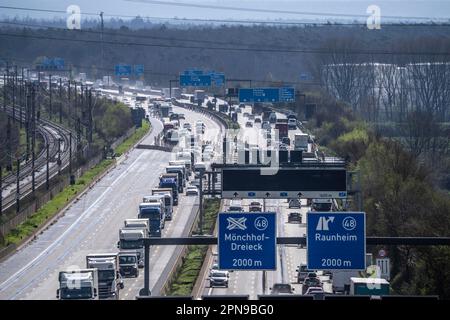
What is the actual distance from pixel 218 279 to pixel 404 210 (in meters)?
3.78

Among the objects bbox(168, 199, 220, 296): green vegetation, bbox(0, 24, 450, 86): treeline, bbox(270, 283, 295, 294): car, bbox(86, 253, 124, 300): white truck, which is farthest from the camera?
bbox(0, 24, 450, 86): treeline

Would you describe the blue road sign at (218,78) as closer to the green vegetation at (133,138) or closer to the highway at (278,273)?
the green vegetation at (133,138)

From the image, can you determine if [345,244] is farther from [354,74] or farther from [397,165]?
[354,74]

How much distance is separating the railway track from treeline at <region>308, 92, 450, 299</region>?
6.99 m

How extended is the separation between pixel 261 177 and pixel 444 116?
30882 mm

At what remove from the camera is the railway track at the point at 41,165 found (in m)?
23.3

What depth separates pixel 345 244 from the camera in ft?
27.0

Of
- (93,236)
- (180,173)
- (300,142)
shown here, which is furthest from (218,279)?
(300,142)

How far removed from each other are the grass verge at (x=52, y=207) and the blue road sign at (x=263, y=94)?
389 centimetres

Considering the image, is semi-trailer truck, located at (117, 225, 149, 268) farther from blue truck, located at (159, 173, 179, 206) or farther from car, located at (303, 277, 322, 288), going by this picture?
blue truck, located at (159, 173, 179, 206)

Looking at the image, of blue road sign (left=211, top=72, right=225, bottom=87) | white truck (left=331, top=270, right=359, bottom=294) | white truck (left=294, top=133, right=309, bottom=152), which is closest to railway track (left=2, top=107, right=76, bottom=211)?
blue road sign (left=211, top=72, right=225, bottom=87)

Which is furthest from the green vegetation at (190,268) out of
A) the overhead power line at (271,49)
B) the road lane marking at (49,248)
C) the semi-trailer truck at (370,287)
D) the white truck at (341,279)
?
the overhead power line at (271,49)

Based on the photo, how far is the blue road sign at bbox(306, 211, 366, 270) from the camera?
26.9 ft
